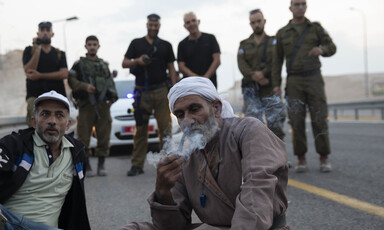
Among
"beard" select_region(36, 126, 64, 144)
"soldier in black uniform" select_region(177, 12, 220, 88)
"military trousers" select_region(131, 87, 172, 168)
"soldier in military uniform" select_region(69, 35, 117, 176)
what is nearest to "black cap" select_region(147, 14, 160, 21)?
"soldier in black uniform" select_region(177, 12, 220, 88)

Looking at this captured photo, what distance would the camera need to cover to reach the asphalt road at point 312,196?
4.39m

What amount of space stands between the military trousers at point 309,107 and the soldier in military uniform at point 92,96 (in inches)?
106

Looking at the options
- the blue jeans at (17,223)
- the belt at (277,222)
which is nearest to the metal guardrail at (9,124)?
the blue jeans at (17,223)

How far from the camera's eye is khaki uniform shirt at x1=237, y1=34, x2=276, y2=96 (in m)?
7.64

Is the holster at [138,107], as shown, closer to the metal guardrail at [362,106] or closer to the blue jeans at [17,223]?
the blue jeans at [17,223]

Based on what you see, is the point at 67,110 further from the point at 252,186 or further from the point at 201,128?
the point at 252,186

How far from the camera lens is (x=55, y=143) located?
3.71m

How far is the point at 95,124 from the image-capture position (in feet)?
25.7

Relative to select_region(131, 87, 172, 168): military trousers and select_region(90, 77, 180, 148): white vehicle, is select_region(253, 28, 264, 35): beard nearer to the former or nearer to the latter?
select_region(131, 87, 172, 168): military trousers

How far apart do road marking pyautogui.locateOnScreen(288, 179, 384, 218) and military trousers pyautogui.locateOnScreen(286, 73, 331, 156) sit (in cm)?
103

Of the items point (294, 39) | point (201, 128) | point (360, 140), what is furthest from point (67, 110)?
point (360, 140)

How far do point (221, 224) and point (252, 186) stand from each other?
431 millimetres

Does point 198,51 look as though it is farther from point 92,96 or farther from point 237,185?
point 237,185

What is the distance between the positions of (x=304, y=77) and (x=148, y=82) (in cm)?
223
